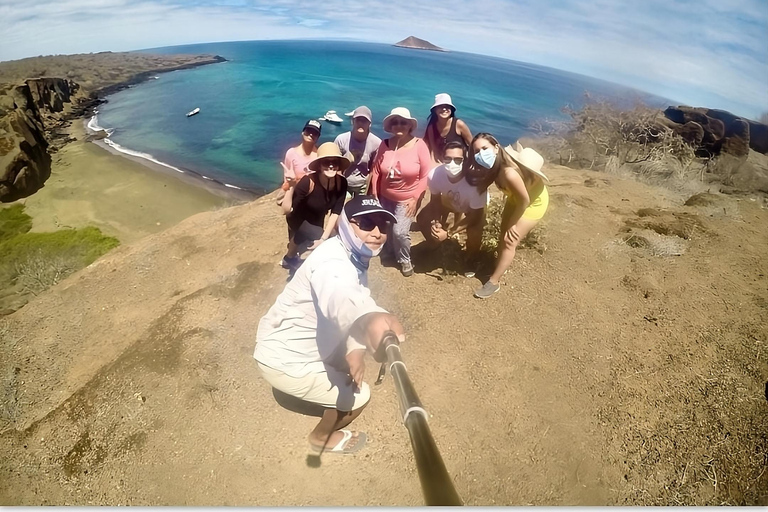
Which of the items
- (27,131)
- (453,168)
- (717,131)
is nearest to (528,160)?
(453,168)

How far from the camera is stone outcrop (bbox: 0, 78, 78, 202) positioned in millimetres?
8930

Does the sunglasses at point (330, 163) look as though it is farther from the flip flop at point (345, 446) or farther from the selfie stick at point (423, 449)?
the selfie stick at point (423, 449)

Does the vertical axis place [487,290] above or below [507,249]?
below

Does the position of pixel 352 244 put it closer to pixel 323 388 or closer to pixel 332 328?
pixel 332 328

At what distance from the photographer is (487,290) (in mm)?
3725

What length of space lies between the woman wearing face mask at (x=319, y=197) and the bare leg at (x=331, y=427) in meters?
1.59

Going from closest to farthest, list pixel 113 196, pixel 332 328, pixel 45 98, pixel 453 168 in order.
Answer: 1. pixel 332 328
2. pixel 453 168
3. pixel 113 196
4. pixel 45 98

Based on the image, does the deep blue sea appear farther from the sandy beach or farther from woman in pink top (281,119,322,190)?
woman in pink top (281,119,322,190)

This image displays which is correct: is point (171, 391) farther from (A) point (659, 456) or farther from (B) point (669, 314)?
(B) point (669, 314)

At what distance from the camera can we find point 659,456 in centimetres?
242

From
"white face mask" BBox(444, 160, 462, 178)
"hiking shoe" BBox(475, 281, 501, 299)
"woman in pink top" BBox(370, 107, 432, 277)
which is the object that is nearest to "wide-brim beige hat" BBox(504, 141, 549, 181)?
"white face mask" BBox(444, 160, 462, 178)

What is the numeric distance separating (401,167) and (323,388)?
7.08 feet

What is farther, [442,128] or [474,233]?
[474,233]

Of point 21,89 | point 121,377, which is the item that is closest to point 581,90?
point 121,377
